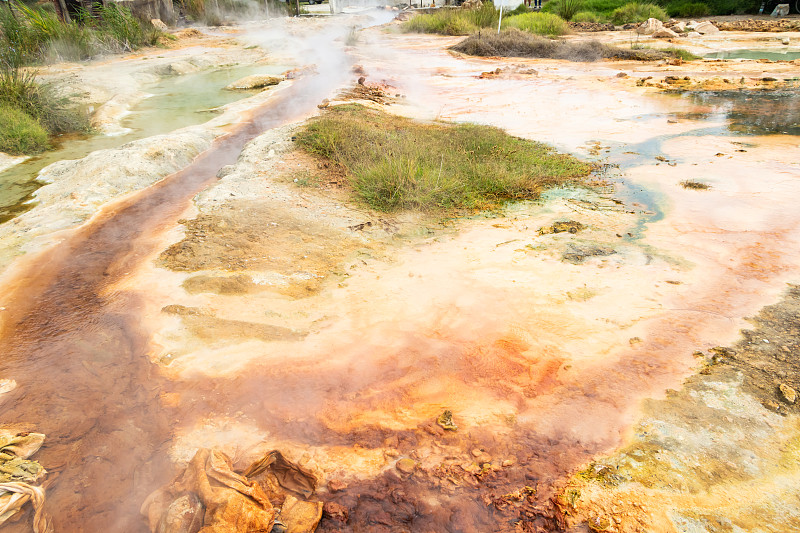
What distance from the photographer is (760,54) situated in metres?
14.1

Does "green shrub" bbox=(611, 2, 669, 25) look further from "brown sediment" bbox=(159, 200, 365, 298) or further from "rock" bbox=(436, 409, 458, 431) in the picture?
"rock" bbox=(436, 409, 458, 431)

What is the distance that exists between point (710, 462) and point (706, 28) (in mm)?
22067

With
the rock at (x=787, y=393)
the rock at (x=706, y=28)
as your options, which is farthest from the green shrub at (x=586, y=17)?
the rock at (x=787, y=393)

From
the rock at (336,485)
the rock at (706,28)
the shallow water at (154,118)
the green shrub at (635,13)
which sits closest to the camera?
the rock at (336,485)

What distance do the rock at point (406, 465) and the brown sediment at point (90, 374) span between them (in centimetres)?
117

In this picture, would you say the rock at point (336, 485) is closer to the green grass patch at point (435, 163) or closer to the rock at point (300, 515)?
the rock at point (300, 515)

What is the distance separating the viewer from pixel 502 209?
207 inches

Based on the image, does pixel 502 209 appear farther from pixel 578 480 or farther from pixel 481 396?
pixel 578 480

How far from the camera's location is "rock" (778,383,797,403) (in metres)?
2.64

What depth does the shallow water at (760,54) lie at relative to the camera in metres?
13.4

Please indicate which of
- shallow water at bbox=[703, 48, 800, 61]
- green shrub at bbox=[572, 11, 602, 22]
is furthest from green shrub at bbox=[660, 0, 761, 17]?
shallow water at bbox=[703, 48, 800, 61]

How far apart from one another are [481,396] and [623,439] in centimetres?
79

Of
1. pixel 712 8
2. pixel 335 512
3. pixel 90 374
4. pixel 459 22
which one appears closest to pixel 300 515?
pixel 335 512

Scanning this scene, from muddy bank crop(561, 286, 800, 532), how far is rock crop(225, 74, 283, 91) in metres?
11.7
